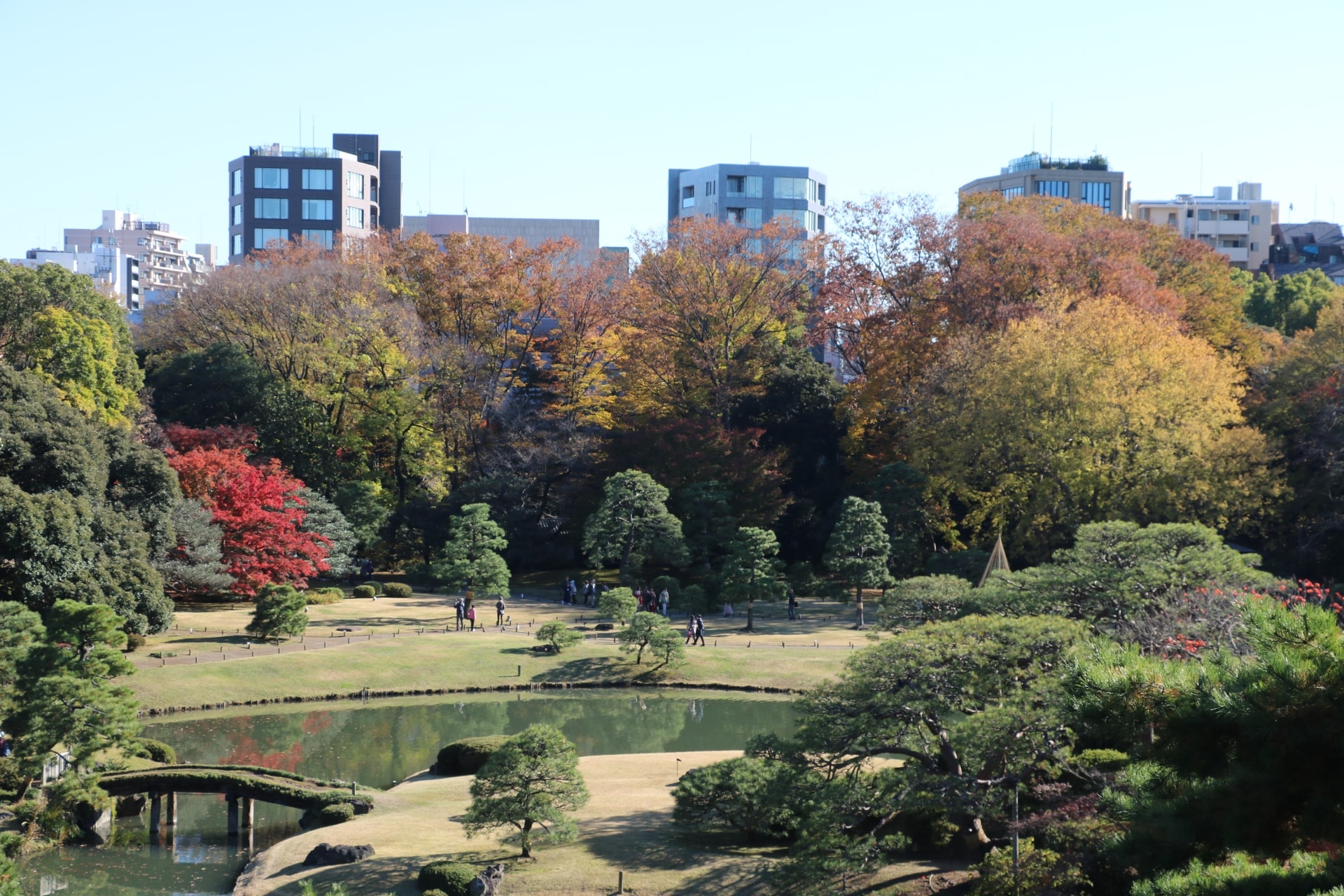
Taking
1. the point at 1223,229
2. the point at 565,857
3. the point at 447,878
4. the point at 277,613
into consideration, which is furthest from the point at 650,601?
the point at 1223,229

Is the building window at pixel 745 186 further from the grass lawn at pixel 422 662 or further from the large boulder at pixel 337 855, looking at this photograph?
the large boulder at pixel 337 855

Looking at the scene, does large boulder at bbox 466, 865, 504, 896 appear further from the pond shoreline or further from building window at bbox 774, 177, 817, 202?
building window at bbox 774, 177, 817, 202

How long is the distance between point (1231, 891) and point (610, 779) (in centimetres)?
→ 1959

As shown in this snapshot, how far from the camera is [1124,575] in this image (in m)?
25.1

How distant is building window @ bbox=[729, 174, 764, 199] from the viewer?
108 m

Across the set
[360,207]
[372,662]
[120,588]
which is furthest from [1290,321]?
[360,207]

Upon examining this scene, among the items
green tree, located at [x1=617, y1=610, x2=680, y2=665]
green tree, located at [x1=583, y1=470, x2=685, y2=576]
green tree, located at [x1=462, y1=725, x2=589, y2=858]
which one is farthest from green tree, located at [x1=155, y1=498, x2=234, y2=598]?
green tree, located at [x1=462, y1=725, x2=589, y2=858]

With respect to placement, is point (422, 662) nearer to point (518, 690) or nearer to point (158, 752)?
point (518, 690)

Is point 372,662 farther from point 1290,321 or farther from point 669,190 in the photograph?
point 669,190

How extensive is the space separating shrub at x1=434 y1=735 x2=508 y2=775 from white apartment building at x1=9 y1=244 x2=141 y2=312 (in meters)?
112

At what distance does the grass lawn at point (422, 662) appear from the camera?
120 ft

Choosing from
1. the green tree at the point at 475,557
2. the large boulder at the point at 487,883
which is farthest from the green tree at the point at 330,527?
the large boulder at the point at 487,883

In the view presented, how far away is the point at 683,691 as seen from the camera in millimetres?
38594

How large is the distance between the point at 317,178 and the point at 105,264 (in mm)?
44705
